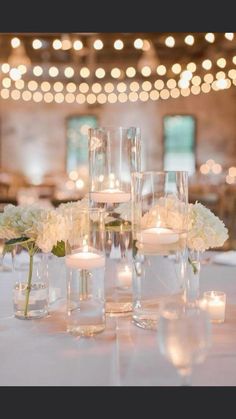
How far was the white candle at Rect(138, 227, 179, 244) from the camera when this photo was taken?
4.43 ft

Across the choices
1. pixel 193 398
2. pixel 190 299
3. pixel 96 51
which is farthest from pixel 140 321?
pixel 96 51

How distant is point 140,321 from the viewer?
1.40 metres

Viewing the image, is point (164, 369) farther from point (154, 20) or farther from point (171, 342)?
point (154, 20)

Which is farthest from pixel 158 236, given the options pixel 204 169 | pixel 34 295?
pixel 204 169

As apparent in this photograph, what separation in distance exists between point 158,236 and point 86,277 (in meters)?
0.19

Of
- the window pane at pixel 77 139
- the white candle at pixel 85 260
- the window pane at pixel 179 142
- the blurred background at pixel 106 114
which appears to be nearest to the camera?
the white candle at pixel 85 260

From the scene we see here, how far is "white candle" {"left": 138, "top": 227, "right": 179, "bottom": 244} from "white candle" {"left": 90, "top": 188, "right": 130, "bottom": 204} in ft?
0.65

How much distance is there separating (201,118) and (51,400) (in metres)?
10.5

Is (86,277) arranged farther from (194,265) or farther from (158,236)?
(194,265)

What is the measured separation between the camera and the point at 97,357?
1.21 m

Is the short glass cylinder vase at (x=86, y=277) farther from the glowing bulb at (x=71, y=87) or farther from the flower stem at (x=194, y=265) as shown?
the glowing bulb at (x=71, y=87)

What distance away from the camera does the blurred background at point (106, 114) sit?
10.6m

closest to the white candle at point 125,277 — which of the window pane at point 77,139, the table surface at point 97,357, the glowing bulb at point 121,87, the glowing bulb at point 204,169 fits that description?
the table surface at point 97,357

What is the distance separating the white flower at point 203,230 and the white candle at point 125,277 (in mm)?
230
